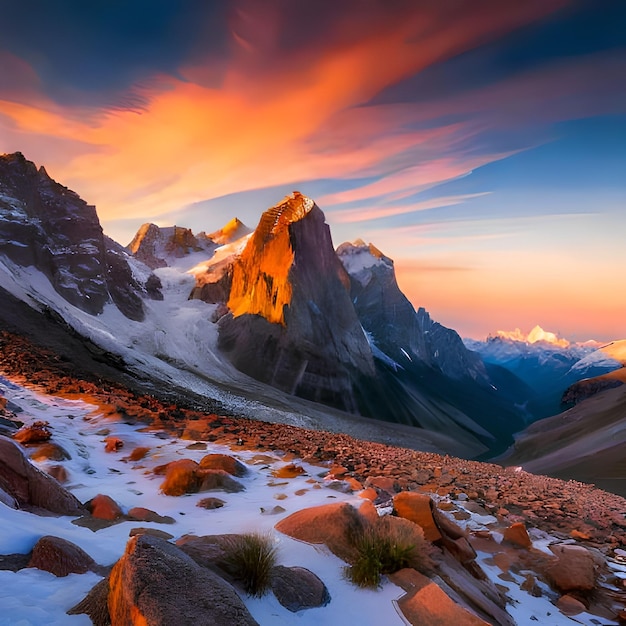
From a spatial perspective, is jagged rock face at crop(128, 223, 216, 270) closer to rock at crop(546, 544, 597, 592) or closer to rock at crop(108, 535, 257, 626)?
rock at crop(546, 544, 597, 592)

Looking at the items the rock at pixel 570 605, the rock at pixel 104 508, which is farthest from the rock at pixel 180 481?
the rock at pixel 570 605

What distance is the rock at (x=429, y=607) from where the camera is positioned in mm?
4355

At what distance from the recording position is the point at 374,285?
167m

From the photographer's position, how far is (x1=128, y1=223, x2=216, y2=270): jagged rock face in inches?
5595

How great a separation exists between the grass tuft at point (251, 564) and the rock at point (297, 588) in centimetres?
16

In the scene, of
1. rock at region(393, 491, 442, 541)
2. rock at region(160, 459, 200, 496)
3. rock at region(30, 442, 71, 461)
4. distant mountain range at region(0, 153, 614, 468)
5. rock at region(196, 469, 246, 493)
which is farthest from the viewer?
distant mountain range at region(0, 153, 614, 468)

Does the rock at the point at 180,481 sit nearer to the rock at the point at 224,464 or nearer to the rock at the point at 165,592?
the rock at the point at 224,464

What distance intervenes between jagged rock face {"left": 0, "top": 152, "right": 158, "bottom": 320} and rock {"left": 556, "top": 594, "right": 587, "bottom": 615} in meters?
67.0

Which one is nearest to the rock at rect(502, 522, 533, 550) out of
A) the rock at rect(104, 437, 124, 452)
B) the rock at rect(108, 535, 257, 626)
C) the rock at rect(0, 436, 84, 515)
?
the rock at rect(108, 535, 257, 626)

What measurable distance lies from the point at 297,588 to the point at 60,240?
7983 centimetres

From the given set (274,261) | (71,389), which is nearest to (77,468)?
(71,389)

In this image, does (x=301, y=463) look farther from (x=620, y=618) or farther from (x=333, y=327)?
(x=333, y=327)

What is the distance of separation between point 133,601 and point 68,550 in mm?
1762

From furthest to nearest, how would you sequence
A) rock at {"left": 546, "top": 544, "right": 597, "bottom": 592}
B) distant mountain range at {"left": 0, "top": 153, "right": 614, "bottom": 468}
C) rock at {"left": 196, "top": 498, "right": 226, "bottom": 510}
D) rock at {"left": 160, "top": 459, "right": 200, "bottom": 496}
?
distant mountain range at {"left": 0, "top": 153, "right": 614, "bottom": 468} → rock at {"left": 160, "top": 459, "right": 200, "bottom": 496} → rock at {"left": 196, "top": 498, "right": 226, "bottom": 510} → rock at {"left": 546, "top": 544, "right": 597, "bottom": 592}
